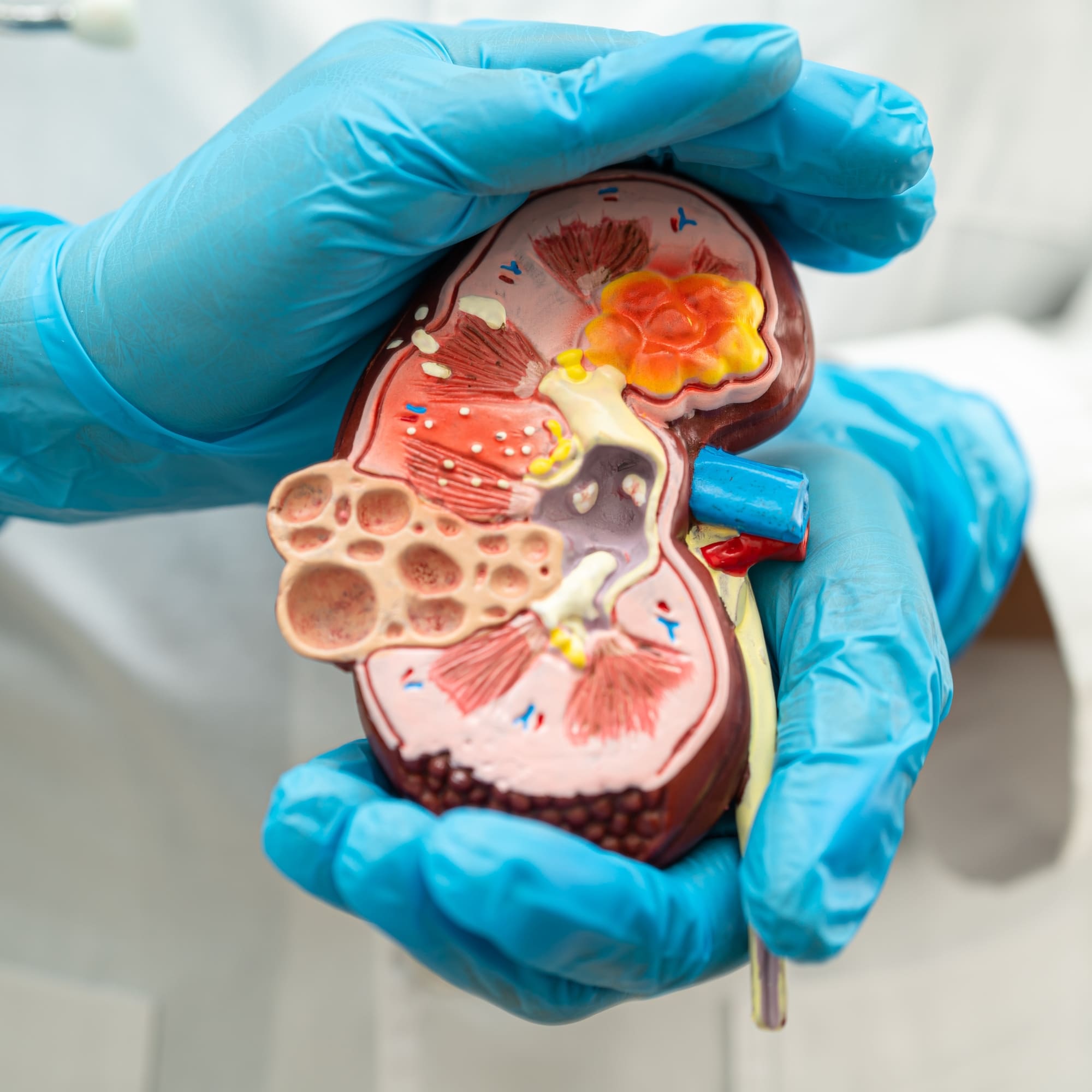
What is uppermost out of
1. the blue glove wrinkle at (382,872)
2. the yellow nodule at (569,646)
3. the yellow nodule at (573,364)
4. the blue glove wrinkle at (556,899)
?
the yellow nodule at (573,364)

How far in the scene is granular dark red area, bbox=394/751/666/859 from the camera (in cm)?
75

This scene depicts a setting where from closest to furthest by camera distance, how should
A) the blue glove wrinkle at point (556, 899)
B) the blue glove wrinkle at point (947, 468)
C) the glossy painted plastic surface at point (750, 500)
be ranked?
the blue glove wrinkle at point (556, 899) → the glossy painted plastic surface at point (750, 500) → the blue glove wrinkle at point (947, 468)

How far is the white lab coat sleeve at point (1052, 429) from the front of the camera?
1294 mm

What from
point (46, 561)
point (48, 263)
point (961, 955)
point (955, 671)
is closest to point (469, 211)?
point (48, 263)

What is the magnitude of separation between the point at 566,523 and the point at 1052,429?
0.95 m

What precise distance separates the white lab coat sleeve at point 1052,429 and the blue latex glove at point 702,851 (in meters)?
0.48

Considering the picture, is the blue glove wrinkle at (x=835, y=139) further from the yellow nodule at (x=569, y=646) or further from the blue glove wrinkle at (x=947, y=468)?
the yellow nodule at (x=569, y=646)

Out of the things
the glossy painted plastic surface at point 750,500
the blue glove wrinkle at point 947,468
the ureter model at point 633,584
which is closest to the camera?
the ureter model at point 633,584

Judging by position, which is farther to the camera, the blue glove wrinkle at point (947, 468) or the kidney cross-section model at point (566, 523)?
the blue glove wrinkle at point (947, 468)

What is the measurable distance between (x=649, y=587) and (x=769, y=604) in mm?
214

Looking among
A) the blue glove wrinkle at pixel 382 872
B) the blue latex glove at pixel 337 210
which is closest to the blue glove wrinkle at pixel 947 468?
the blue latex glove at pixel 337 210

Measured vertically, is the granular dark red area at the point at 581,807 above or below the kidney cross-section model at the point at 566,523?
below

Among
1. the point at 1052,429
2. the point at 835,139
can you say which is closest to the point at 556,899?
the point at 835,139

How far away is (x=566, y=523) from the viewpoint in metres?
0.88
